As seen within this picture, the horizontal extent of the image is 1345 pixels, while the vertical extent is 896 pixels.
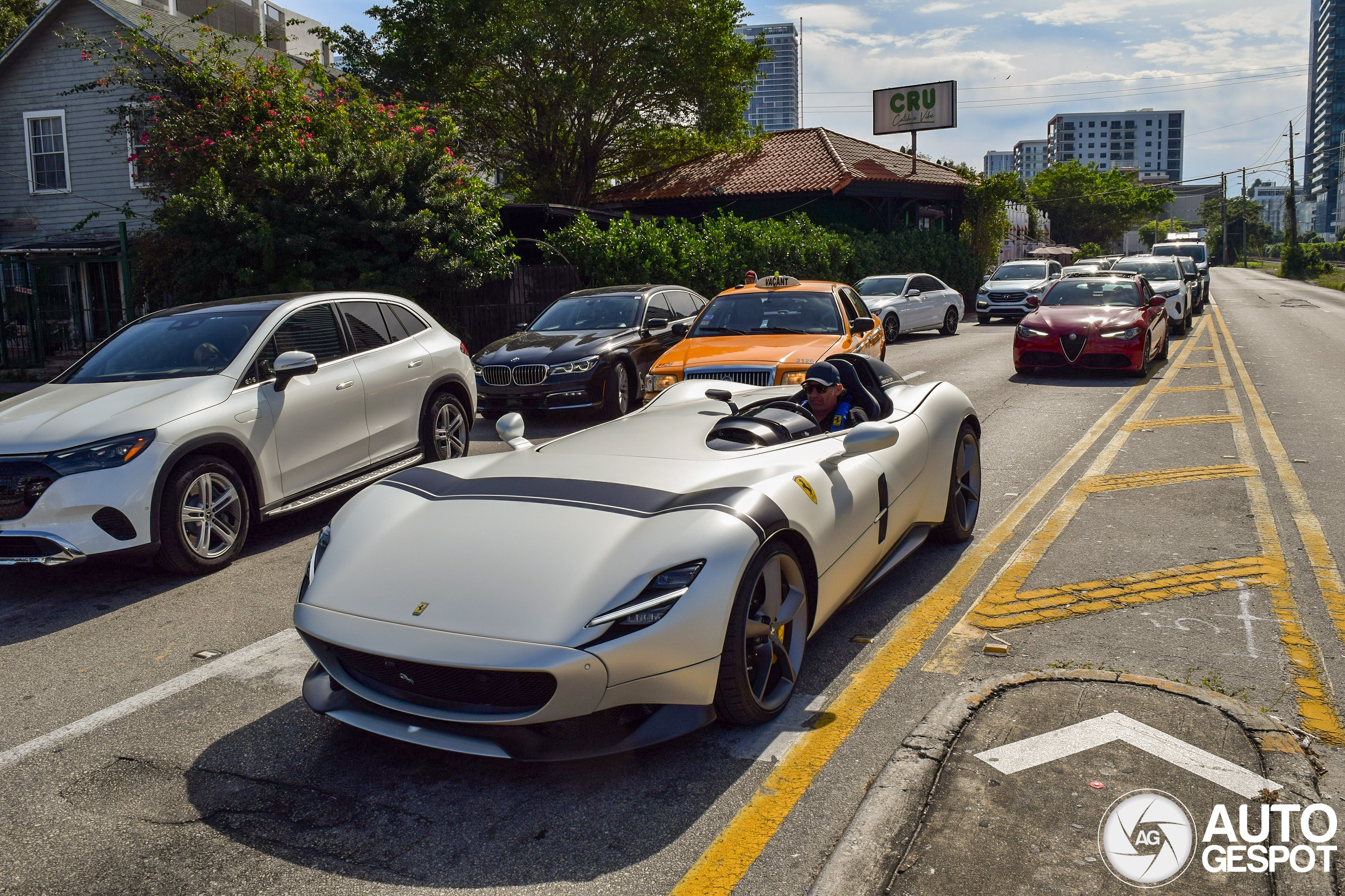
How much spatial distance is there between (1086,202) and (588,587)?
96.5 metres

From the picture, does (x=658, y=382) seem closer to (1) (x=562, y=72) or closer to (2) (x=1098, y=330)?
(2) (x=1098, y=330)

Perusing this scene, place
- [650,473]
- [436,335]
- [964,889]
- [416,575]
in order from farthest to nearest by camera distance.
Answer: [436,335]
[650,473]
[416,575]
[964,889]

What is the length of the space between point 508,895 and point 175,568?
400cm

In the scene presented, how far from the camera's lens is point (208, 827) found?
3.10 m

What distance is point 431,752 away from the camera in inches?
141

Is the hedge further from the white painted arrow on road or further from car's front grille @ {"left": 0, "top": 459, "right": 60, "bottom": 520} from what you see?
the white painted arrow on road

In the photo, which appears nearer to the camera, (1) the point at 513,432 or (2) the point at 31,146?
(1) the point at 513,432

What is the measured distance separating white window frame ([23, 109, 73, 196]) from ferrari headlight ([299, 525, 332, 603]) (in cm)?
2364

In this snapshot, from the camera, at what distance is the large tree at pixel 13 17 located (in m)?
27.7

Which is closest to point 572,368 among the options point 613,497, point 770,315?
point 770,315

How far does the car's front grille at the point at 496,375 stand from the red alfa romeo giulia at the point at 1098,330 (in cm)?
747

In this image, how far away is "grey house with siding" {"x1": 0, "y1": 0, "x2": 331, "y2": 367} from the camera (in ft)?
73.6

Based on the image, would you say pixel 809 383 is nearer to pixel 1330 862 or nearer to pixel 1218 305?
pixel 1330 862

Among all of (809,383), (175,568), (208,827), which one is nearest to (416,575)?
(208,827)
